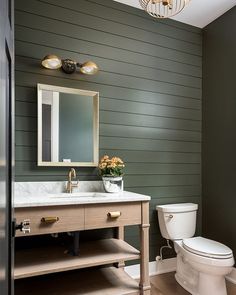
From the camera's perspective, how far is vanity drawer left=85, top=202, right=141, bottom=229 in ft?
5.84

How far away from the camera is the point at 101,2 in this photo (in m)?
2.40

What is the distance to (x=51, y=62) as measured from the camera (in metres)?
2.06

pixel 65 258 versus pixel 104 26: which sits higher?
pixel 104 26

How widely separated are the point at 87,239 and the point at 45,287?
19.3 inches

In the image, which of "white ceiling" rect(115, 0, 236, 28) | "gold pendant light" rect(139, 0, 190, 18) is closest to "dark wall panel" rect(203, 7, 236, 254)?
"white ceiling" rect(115, 0, 236, 28)

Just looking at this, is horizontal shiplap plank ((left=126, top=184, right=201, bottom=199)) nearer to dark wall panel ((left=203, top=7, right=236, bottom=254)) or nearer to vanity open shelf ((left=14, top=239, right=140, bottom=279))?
dark wall panel ((left=203, top=7, right=236, bottom=254))

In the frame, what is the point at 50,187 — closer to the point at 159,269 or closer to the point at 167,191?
the point at 167,191

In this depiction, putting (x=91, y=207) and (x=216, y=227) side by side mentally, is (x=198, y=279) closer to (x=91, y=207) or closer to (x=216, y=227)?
(x=216, y=227)

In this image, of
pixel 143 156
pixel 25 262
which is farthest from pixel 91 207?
pixel 143 156

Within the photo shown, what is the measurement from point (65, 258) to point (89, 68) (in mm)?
1533

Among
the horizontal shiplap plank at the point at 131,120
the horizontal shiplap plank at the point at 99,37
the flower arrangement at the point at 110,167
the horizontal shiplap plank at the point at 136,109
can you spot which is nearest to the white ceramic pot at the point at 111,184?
the flower arrangement at the point at 110,167

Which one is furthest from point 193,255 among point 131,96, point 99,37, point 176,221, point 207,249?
point 99,37

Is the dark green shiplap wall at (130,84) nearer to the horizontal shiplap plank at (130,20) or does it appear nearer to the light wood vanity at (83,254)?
the horizontal shiplap plank at (130,20)

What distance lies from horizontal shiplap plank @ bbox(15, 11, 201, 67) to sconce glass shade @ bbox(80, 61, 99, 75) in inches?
11.8
